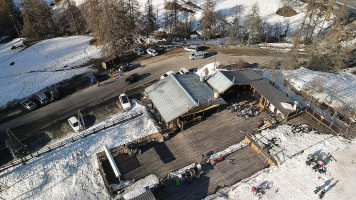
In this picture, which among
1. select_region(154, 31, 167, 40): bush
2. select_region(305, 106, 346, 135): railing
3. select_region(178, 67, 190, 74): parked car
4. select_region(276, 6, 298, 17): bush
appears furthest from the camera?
select_region(276, 6, 298, 17): bush

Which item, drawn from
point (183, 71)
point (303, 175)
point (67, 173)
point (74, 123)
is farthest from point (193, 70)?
point (67, 173)

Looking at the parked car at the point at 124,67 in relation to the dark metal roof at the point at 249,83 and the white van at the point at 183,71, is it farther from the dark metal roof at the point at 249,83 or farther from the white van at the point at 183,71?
the dark metal roof at the point at 249,83

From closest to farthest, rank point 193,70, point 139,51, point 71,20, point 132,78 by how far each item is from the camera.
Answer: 1. point 132,78
2. point 193,70
3. point 139,51
4. point 71,20

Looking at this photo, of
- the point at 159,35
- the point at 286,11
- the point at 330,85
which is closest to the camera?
the point at 330,85

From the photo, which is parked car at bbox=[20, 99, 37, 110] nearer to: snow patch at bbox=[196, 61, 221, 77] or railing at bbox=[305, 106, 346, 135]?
snow patch at bbox=[196, 61, 221, 77]

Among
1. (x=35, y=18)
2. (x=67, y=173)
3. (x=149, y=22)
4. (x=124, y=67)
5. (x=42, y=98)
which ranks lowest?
(x=67, y=173)

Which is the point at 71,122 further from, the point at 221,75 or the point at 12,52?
the point at 12,52

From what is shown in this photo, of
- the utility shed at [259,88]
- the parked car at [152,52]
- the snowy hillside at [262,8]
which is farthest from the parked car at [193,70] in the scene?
the snowy hillside at [262,8]

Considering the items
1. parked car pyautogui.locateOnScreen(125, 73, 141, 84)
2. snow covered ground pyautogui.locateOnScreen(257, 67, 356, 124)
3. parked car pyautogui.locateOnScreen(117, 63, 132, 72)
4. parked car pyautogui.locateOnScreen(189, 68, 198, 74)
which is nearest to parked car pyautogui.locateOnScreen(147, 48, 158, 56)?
parked car pyautogui.locateOnScreen(117, 63, 132, 72)

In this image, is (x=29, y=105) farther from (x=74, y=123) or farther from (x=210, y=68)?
(x=210, y=68)
